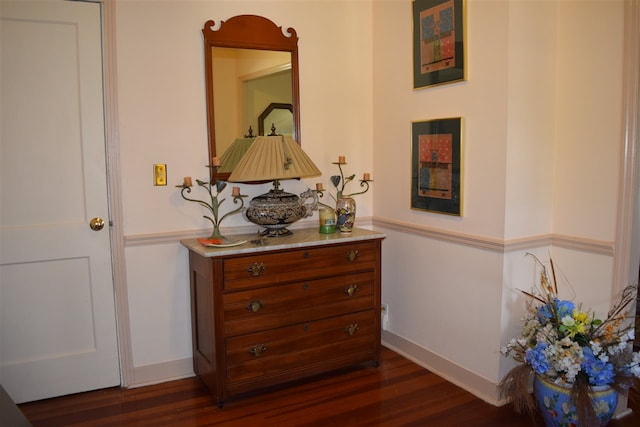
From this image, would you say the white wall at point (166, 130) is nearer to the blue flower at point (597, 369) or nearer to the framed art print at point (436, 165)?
the framed art print at point (436, 165)

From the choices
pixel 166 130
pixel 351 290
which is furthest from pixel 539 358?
pixel 166 130

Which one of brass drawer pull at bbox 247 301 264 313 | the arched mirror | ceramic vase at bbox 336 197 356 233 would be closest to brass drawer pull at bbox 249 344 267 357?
brass drawer pull at bbox 247 301 264 313

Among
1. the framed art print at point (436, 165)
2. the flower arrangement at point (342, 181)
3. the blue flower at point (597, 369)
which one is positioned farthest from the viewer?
the flower arrangement at point (342, 181)

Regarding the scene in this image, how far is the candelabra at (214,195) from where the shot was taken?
9.51 feet

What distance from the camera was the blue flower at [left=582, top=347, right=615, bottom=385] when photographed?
211cm

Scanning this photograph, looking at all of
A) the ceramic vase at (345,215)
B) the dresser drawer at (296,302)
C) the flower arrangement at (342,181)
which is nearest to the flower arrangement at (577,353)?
the dresser drawer at (296,302)

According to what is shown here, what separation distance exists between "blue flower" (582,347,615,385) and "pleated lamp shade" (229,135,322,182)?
5.26ft

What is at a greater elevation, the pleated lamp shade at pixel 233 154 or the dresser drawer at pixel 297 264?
the pleated lamp shade at pixel 233 154

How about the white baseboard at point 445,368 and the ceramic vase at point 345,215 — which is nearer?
the white baseboard at point 445,368

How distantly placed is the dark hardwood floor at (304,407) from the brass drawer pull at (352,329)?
0.88 feet

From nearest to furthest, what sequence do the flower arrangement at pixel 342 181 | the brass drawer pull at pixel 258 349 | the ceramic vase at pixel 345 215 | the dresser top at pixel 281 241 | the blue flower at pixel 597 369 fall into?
the blue flower at pixel 597 369
the dresser top at pixel 281 241
the brass drawer pull at pixel 258 349
the ceramic vase at pixel 345 215
the flower arrangement at pixel 342 181

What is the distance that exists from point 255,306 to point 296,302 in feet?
0.81

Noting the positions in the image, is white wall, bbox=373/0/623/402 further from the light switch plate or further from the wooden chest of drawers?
the light switch plate

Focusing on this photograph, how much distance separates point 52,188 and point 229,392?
1.44m
